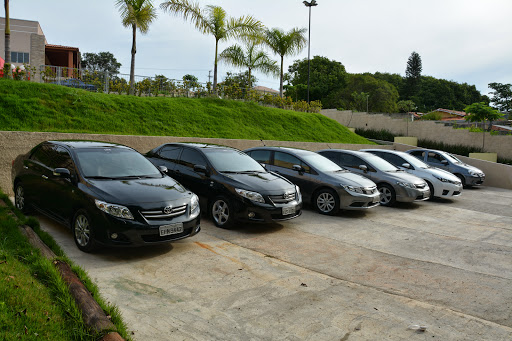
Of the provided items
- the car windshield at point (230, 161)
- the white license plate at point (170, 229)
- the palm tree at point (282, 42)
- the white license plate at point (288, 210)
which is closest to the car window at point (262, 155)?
the car windshield at point (230, 161)

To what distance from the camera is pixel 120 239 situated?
5.27 m

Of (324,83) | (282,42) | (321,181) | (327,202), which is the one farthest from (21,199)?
(324,83)

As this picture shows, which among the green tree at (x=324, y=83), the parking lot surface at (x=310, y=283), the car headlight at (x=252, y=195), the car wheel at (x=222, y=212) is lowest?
→ the parking lot surface at (x=310, y=283)

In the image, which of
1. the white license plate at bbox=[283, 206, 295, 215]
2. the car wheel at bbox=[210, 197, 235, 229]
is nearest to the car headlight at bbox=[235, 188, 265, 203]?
the car wheel at bbox=[210, 197, 235, 229]

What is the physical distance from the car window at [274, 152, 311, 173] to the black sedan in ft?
4.58

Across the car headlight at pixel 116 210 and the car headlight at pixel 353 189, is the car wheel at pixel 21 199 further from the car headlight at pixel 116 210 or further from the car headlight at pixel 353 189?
the car headlight at pixel 353 189

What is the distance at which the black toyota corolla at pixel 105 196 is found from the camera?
17.5ft

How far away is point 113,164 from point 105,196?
1178 mm

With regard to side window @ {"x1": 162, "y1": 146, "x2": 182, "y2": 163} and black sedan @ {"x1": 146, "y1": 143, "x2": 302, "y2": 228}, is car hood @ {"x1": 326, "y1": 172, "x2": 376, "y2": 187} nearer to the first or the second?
black sedan @ {"x1": 146, "y1": 143, "x2": 302, "y2": 228}

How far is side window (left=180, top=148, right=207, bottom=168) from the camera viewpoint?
820 cm

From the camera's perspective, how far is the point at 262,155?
1032 cm

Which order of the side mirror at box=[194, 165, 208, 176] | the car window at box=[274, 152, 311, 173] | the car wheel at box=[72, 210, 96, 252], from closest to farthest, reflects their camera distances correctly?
the car wheel at box=[72, 210, 96, 252], the side mirror at box=[194, 165, 208, 176], the car window at box=[274, 152, 311, 173]

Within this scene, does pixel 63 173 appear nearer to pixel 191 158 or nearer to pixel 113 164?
pixel 113 164

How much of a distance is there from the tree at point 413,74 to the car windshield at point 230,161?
79991mm
